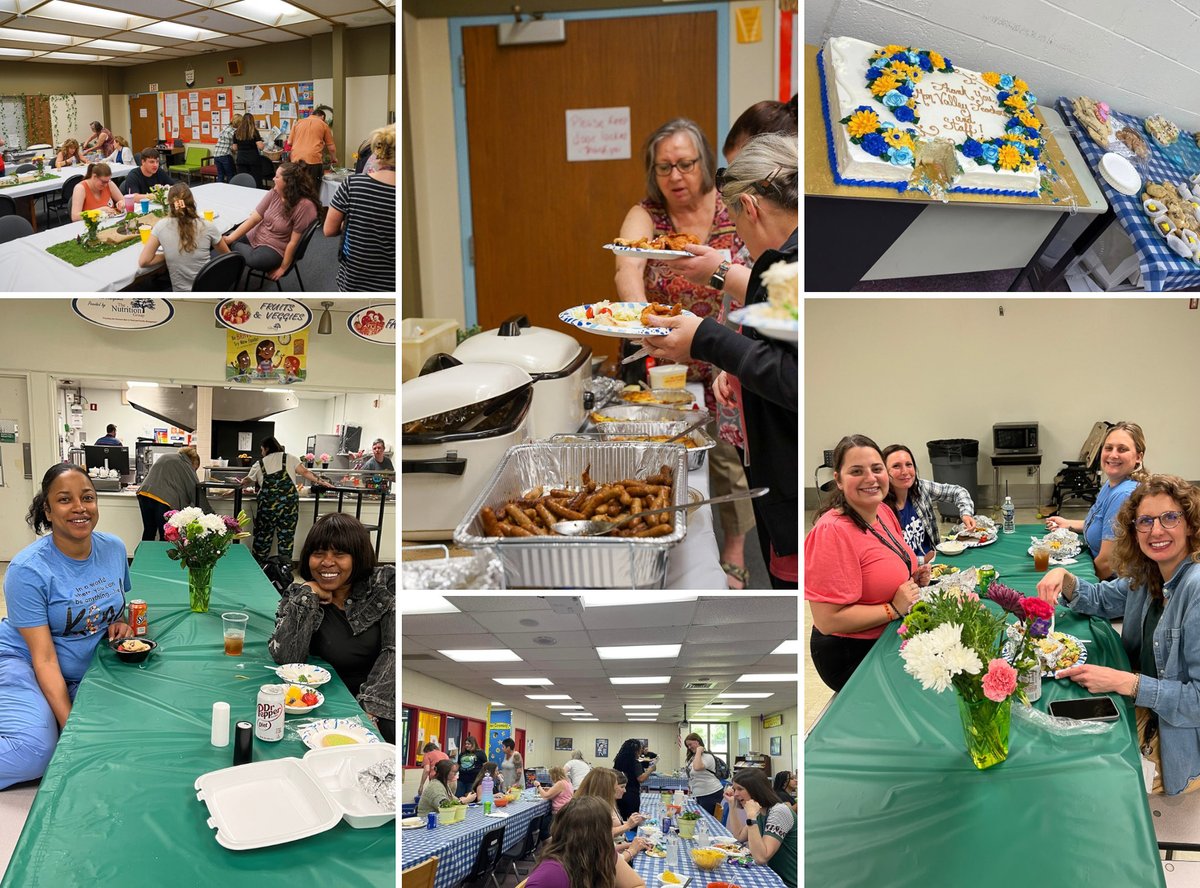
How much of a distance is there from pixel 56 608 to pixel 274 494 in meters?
1.39

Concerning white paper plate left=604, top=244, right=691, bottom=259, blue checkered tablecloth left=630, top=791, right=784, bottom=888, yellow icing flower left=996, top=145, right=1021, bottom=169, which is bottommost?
blue checkered tablecloth left=630, top=791, right=784, bottom=888

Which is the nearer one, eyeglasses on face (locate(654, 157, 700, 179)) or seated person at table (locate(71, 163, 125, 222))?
eyeglasses on face (locate(654, 157, 700, 179))

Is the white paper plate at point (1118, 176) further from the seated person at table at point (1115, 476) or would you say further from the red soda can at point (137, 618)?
the red soda can at point (137, 618)

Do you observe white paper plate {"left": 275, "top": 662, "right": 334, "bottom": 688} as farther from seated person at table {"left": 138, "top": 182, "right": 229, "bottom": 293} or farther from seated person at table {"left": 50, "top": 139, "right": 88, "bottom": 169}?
seated person at table {"left": 50, "top": 139, "right": 88, "bottom": 169}

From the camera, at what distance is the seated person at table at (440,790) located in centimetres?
148

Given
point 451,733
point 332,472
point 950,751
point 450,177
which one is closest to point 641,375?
point 450,177

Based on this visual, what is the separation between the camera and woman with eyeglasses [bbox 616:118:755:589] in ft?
4.30

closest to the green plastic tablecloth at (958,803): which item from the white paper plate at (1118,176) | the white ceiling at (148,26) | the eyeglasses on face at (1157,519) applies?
the eyeglasses on face at (1157,519)

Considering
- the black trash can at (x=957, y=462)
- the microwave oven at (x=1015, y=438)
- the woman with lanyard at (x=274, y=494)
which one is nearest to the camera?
the microwave oven at (x=1015, y=438)

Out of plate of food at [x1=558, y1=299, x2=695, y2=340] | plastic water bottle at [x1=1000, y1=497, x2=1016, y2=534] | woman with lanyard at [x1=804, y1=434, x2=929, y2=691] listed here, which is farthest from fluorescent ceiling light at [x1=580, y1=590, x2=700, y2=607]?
plastic water bottle at [x1=1000, y1=497, x2=1016, y2=534]

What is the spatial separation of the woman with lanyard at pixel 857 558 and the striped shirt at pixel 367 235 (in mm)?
1253

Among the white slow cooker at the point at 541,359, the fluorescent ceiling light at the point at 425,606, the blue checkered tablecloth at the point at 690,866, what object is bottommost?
the blue checkered tablecloth at the point at 690,866

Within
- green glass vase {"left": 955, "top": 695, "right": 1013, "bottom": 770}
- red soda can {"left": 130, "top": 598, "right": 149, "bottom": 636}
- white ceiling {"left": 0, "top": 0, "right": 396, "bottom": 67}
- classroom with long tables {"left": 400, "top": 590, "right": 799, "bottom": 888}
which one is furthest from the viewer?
red soda can {"left": 130, "top": 598, "right": 149, "bottom": 636}

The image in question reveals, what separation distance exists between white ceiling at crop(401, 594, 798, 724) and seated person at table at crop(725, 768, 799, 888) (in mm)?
124
